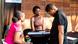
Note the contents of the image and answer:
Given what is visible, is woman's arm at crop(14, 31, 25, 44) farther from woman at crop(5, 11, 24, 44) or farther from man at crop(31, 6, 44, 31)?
man at crop(31, 6, 44, 31)

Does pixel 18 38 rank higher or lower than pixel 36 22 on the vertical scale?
lower

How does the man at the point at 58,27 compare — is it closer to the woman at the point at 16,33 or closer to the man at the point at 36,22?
the woman at the point at 16,33

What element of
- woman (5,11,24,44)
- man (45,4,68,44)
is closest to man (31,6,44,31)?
man (45,4,68,44)

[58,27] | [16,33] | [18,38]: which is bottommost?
[18,38]

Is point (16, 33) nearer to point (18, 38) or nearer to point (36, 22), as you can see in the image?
point (18, 38)

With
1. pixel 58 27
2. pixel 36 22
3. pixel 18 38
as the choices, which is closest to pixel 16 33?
pixel 18 38

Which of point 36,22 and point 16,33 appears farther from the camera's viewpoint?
point 36,22

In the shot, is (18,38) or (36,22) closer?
(18,38)

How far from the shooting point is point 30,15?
33.4ft

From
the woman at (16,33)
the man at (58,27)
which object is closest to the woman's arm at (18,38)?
the woman at (16,33)

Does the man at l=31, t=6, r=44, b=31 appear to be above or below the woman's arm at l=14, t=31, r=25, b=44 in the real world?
above

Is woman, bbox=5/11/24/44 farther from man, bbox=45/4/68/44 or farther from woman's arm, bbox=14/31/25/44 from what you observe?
man, bbox=45/4/68/44

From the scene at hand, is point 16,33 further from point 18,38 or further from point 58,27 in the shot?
point 58,27

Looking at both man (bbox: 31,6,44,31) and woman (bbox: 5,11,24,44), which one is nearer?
woman (bbox: 5,11,24,44)
